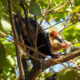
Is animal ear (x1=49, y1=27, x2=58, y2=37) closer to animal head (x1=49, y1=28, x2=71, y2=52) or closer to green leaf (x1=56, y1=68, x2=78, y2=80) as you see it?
animal head (x1=49, y1=28, x2=71, y2=52)

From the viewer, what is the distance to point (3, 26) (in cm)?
57

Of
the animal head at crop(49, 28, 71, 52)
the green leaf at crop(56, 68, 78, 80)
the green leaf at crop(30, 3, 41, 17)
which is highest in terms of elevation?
the green leaf at crop(30, 3, 41, 17)

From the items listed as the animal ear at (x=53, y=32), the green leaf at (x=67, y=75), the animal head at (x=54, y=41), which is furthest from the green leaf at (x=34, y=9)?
the animal head at (x=54, y=41)

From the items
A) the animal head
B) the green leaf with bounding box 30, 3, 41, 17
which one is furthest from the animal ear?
the green leaf with bounding box 30, 3, 41, 17

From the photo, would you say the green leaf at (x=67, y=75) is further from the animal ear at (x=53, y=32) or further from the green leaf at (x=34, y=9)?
the animal ear at (x=53, y=32)

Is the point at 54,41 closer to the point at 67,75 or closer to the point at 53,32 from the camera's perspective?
the point at 53,32

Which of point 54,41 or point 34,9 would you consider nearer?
point 34,9

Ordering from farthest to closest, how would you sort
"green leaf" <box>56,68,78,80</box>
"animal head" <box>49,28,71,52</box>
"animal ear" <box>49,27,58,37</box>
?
"animal head" <box>49,28,71,52</box>
"animal ear" <box>49,27,58,37</box>
"green leaf" <box>56,68,78,80</box>

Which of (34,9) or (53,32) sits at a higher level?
(34,9)

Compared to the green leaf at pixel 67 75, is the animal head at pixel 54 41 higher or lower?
lower

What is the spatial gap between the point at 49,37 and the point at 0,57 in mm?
2314

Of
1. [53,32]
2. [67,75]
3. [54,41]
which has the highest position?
[67,75]

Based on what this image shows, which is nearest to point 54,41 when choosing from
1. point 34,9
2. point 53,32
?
point 53,32

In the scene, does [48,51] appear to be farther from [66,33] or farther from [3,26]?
[3,26]
